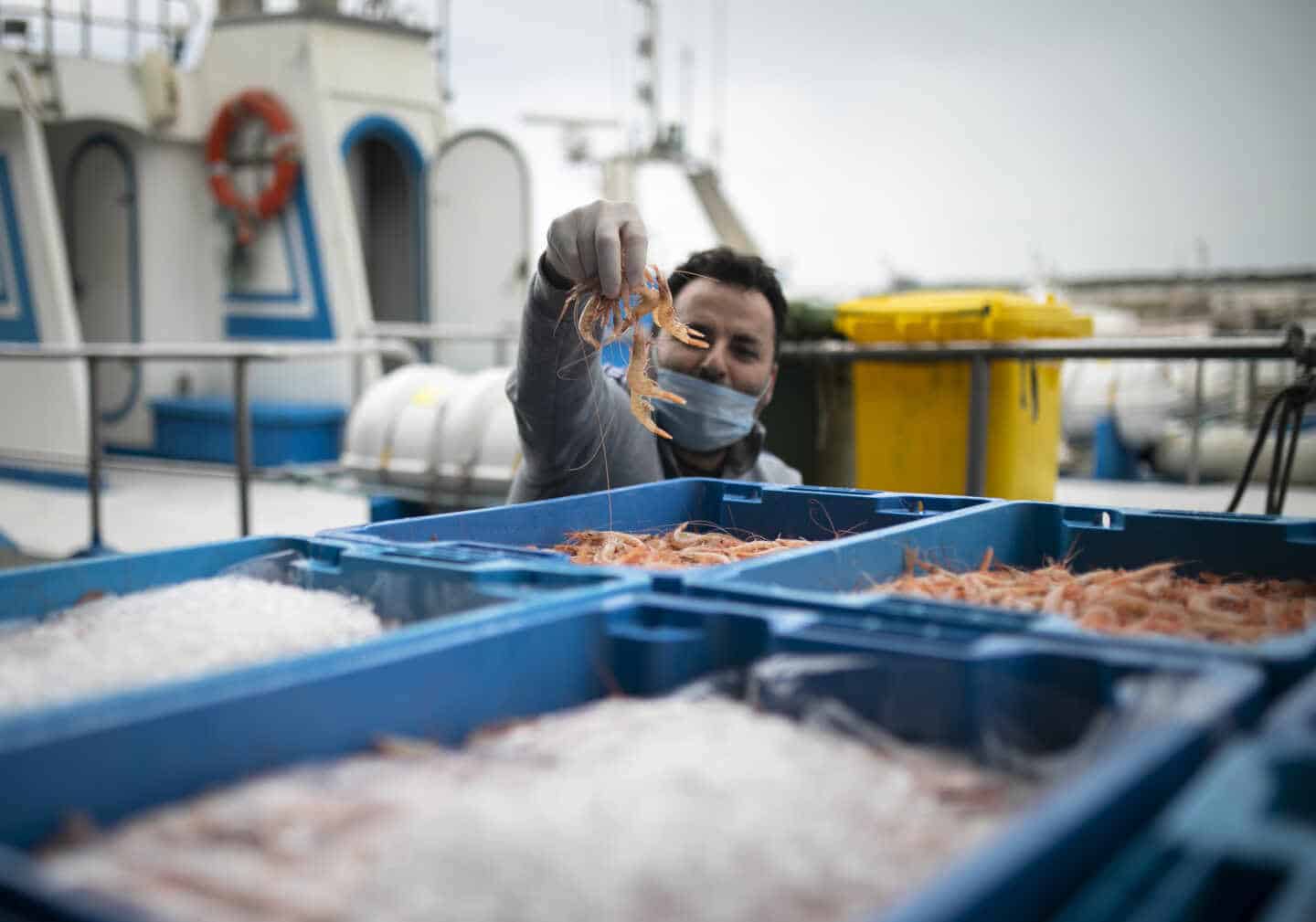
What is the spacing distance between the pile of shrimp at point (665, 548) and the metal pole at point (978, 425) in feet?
6.64

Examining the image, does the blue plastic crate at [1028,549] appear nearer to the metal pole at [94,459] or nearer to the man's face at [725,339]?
the man's face at [725,339]

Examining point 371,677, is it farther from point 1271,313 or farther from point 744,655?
point 1271,313

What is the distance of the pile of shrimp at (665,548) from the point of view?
6.07 ft

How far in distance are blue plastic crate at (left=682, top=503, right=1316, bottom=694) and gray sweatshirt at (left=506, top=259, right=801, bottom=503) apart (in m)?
0.79

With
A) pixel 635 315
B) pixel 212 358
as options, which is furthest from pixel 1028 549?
pixel 212 358

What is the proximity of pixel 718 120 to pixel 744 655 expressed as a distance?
14.9 m

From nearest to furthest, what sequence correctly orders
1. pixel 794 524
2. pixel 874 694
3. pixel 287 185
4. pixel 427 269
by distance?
pixel 874 694, pixel 794 524, pixel 287 185, pixel 427 269

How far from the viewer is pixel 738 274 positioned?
2.88 m

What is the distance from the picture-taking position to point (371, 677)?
101cm

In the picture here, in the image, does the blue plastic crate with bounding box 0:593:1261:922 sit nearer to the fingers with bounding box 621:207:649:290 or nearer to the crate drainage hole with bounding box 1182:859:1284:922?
the crate drainage hole with bounding box 1182:859:1284:922

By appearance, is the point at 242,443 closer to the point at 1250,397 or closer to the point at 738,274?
the point at 738,274

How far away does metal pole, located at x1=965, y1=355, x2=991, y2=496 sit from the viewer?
4023mm

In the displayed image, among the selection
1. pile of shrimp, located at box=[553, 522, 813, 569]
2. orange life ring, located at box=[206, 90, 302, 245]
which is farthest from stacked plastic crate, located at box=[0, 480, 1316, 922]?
orange life ring, located at box=[206, 90, 302, 245]

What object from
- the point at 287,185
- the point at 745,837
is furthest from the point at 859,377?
the point at 287,185
